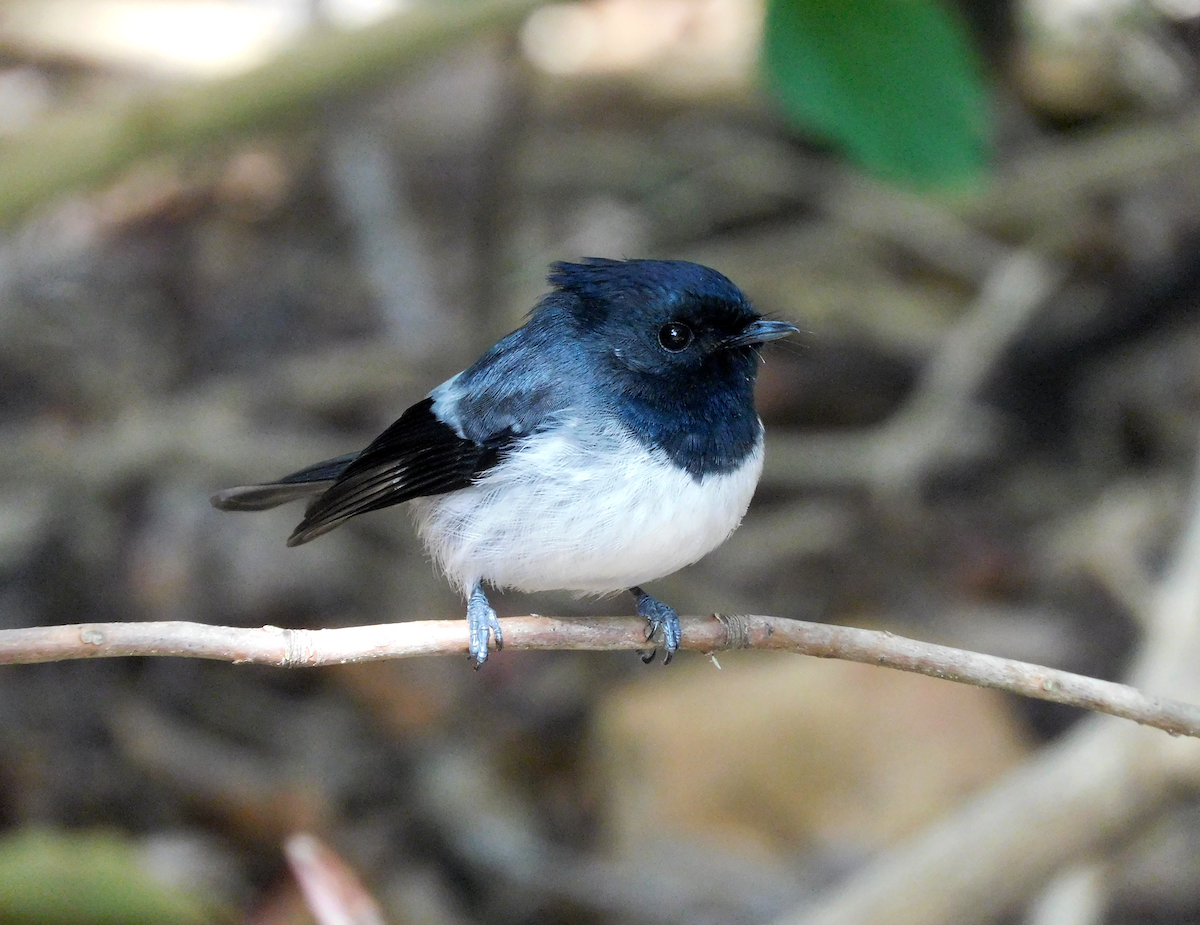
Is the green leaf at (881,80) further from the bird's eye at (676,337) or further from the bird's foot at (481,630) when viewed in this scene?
the bird's foot at (481,630)

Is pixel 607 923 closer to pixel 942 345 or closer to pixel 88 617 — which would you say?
pixel 88 617

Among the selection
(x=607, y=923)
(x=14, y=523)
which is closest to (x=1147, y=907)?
(x=607, y=923)

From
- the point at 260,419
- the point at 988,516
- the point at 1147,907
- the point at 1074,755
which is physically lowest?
the point at 1147,907

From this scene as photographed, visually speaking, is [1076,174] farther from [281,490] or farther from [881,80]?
[281,490]

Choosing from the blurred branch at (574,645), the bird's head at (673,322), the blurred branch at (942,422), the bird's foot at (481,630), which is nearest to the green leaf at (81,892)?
the blurred branch at (574,645)

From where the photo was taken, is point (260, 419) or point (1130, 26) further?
point (1130, 26)

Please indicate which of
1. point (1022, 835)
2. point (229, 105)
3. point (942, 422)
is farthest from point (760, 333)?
point (942, 422)
